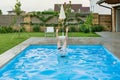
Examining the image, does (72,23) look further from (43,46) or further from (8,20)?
(43,46)

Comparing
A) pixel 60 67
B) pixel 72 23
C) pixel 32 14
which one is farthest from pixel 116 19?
pixel 60 67

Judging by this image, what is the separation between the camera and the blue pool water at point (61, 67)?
747 cm

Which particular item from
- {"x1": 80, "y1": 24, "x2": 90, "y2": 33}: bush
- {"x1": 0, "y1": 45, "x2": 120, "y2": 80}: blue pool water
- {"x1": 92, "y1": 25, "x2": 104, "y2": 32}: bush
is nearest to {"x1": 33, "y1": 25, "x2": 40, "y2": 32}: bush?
{"x1": 80, "y1": 24, "x2": 90, "y2": 33}: bush

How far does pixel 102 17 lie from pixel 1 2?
1116cm

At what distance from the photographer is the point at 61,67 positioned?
888 cm

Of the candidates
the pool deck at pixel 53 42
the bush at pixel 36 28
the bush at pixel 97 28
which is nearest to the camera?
the pool deck at pixel 53 42

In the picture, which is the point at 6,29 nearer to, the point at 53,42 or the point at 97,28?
the point at 97,28

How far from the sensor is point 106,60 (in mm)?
10008

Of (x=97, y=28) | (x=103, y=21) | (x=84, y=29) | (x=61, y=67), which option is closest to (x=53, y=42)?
(x=61, y=67)

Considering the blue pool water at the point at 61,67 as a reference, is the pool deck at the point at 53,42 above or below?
above

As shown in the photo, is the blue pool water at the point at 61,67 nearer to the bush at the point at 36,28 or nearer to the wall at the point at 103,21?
the bush at the point at 36,28

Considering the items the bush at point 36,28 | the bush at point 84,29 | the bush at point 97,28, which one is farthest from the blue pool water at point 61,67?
the bush at point 36,28

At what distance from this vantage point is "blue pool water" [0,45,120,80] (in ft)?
24.5

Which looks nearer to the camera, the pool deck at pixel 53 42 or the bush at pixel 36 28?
the pool deck at pixel 53 42
